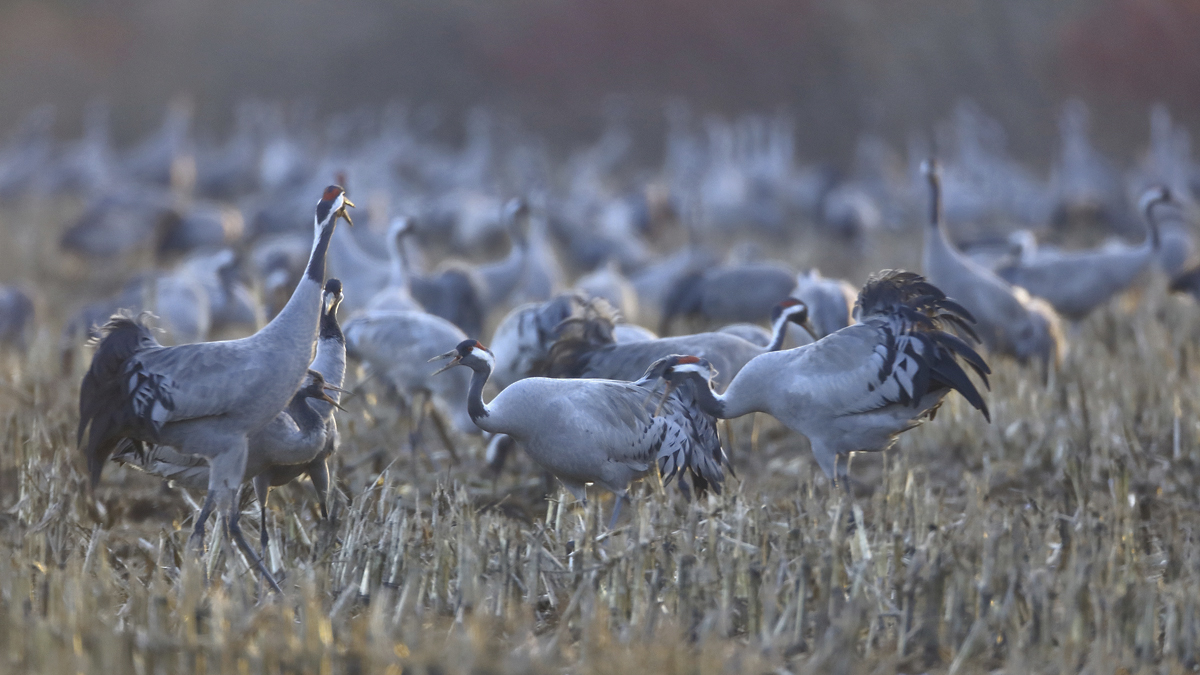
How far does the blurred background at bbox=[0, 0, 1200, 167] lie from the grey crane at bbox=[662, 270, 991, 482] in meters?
17.9

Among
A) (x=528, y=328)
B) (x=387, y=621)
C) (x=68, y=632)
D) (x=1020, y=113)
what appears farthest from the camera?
(x=1020, y=113)

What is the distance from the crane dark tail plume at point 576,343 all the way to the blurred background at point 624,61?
1763cm

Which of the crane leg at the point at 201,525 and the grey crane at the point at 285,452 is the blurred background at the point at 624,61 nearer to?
the grey crane at the point at 285,452

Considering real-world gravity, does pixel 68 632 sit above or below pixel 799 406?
below

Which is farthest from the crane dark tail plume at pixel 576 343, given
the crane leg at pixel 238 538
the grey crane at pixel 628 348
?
the crane leg at pixel 238 538

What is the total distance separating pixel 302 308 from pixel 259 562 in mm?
731

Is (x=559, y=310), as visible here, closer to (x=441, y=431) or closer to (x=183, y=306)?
(x=441, y=431)

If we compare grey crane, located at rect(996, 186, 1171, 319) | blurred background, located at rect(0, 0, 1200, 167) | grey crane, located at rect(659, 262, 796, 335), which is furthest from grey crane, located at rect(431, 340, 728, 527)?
blurred background, located at rect(0, 0, 1200, 167)

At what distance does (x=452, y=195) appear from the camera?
45.8 feet

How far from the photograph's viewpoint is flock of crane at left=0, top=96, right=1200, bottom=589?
3744mm

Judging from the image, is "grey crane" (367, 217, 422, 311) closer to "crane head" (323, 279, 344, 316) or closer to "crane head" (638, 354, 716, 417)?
"crane head" (323, 279, 344, 316)

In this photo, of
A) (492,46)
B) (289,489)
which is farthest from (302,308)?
(492,46)

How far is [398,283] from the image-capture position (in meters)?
7.05

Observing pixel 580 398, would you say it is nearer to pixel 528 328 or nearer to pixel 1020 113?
pixel 528 328
